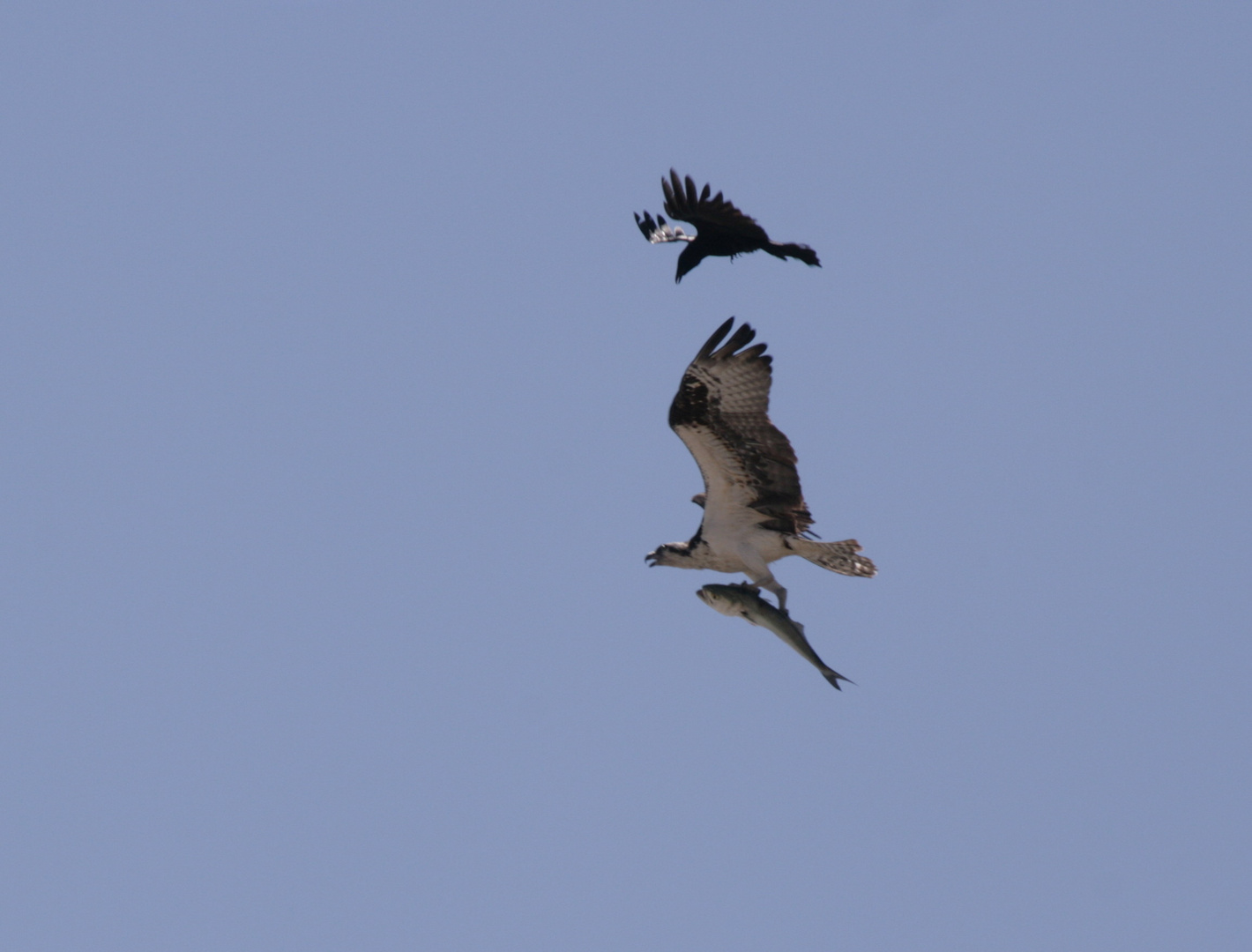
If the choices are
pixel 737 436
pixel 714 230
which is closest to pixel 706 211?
pixel 714 230

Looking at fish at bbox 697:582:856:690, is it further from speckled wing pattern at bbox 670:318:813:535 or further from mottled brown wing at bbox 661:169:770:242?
mottled brown wing at bbox 661:169:770:242

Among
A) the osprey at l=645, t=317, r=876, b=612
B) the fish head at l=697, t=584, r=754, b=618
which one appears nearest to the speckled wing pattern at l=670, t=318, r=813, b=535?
the osprey at l=645, t=317, r=876, b=612

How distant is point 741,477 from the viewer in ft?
47.4

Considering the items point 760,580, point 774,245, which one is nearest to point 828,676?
point 760,580

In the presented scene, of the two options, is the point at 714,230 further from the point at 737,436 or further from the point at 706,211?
the point at 737,436

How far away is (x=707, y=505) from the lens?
14680 millimetres

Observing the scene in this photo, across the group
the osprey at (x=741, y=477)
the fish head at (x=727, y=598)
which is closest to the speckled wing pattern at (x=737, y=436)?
the osprey at (x=741, y=477)

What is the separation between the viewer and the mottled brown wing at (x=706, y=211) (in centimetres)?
1553

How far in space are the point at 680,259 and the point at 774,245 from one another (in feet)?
3.97

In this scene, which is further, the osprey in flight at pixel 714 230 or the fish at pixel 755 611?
the osprey in flight at pixel 714 230

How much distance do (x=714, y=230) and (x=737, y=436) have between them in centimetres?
258

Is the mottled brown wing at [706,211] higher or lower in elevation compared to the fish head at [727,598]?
higher

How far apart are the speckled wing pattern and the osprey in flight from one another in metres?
1.65

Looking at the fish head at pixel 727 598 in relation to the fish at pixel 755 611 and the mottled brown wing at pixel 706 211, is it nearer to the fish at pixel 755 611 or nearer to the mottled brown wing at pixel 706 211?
the fish at pixel 755 611
